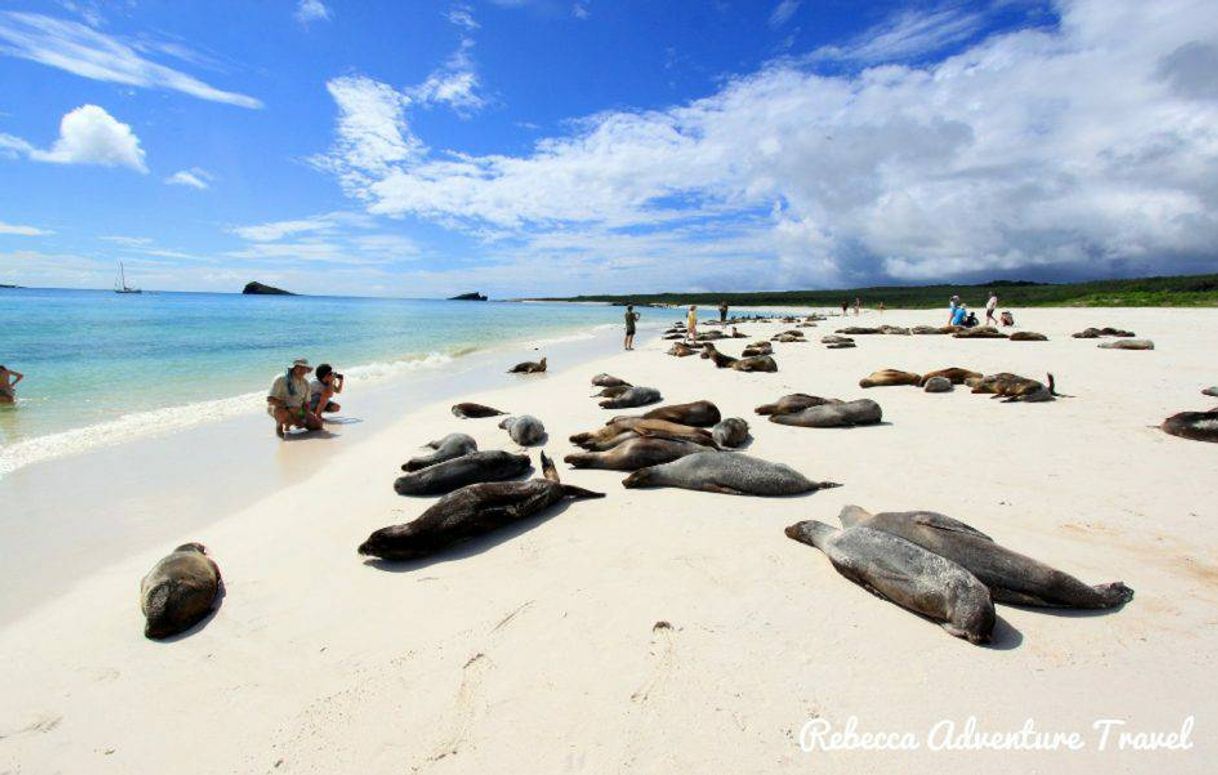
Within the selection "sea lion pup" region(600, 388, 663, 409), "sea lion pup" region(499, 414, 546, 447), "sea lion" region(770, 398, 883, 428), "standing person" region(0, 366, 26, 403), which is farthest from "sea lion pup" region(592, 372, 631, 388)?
"standing person" region(0, 366, 26, 403)

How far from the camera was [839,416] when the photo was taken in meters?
8.39

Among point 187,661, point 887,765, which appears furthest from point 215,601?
point 887,765

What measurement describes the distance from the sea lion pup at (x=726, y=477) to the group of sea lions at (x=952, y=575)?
1.52 meters

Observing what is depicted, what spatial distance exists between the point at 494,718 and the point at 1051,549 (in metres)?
4.16

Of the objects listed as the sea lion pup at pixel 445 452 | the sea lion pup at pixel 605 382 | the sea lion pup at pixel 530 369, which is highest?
the sea lion pup at pixel 445 452

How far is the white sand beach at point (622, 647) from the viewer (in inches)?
102

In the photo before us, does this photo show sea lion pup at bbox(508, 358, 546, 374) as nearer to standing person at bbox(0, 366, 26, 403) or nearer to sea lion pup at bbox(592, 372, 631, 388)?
sea lion pup at bbox(592, 372, 631, 388)

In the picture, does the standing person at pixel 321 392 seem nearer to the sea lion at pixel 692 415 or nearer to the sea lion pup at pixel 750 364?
the sea lion at pixel 692 415

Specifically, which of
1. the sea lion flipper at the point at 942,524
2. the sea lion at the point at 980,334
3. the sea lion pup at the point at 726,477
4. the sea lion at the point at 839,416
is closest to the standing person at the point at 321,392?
the sea lion pup at the point at 726,477

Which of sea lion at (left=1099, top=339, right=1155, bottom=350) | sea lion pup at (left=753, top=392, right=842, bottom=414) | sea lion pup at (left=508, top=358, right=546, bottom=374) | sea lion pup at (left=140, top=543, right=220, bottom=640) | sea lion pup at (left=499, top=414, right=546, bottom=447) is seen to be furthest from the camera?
sea lion pup at (left=508, top=358, right=546, bottom=374)

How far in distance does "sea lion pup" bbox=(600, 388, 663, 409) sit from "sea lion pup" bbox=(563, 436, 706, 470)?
384 centimetres

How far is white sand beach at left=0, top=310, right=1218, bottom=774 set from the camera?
2592 millimetres

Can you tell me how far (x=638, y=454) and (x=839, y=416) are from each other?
11.6ft

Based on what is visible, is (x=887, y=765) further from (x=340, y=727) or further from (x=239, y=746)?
(x=239, y=746)
